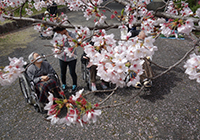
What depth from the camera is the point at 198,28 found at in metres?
1.64

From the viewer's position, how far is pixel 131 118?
2.93 meters

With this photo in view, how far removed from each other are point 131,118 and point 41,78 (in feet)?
6.64

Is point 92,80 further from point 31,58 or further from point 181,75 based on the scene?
point 181,75

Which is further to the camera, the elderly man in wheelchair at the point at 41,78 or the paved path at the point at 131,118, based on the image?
the elderly man in wheelchair at the point at 41,78

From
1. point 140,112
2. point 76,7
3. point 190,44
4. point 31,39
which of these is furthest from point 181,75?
point 31,39

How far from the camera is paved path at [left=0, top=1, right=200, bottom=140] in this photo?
261 centimetres

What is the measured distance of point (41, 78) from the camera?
115 inches

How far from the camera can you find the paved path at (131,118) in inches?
103

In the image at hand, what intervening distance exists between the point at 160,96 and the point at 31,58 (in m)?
3.05

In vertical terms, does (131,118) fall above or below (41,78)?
below

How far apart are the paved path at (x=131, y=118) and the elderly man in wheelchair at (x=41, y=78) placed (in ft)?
1.73

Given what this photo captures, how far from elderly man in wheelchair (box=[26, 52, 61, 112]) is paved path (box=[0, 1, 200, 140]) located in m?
0.53

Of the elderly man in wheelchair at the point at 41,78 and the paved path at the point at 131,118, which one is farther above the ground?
the elderly man in wheelchair at the point at 41,78

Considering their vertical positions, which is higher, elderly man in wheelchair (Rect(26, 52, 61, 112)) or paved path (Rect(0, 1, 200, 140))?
elderly man in wheelchair (Rect(26, 52, 61, 112))
